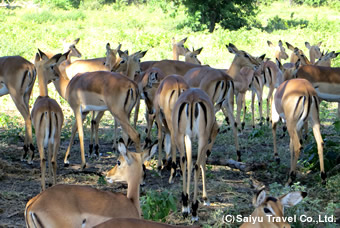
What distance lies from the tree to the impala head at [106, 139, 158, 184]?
1742 cm

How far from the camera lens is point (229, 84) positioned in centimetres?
733

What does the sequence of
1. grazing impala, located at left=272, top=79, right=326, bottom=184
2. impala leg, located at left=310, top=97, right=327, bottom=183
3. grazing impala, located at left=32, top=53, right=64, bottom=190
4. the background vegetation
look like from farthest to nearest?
1. grazing impala, located at left=272, top=79, right=326, bottom=184
2. impala leg, located at left=310, top=97, right=327, bottom=183
3. grazing impala, located at left=32, top=53, right=64, bottom=190
4. the background vegetation

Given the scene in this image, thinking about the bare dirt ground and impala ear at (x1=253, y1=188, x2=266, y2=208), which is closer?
impala ear at (x1=253, y1=188, x2=266, y2=208)

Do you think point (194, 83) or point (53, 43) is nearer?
point (194, 83)

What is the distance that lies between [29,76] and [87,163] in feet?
4.74

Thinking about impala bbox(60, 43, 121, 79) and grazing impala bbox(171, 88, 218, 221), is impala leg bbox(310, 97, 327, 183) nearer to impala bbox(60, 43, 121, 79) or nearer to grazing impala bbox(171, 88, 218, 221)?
grazing impala bbox(171, 88, 218, 221)

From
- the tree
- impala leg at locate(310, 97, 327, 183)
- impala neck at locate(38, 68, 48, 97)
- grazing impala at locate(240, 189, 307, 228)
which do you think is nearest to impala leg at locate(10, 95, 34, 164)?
impala neck at locate(38, 68, 48, 97)

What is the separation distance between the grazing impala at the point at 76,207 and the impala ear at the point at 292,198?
3.50 feet

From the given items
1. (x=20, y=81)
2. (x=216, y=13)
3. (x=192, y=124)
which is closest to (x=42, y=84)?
(x=20, y=81)

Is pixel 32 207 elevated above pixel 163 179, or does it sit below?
above

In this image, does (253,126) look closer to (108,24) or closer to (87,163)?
(87,163)

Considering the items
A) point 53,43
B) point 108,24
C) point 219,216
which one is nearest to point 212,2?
point 108,24

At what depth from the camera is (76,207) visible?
346cm

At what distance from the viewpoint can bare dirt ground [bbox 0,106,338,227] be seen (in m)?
5.07
